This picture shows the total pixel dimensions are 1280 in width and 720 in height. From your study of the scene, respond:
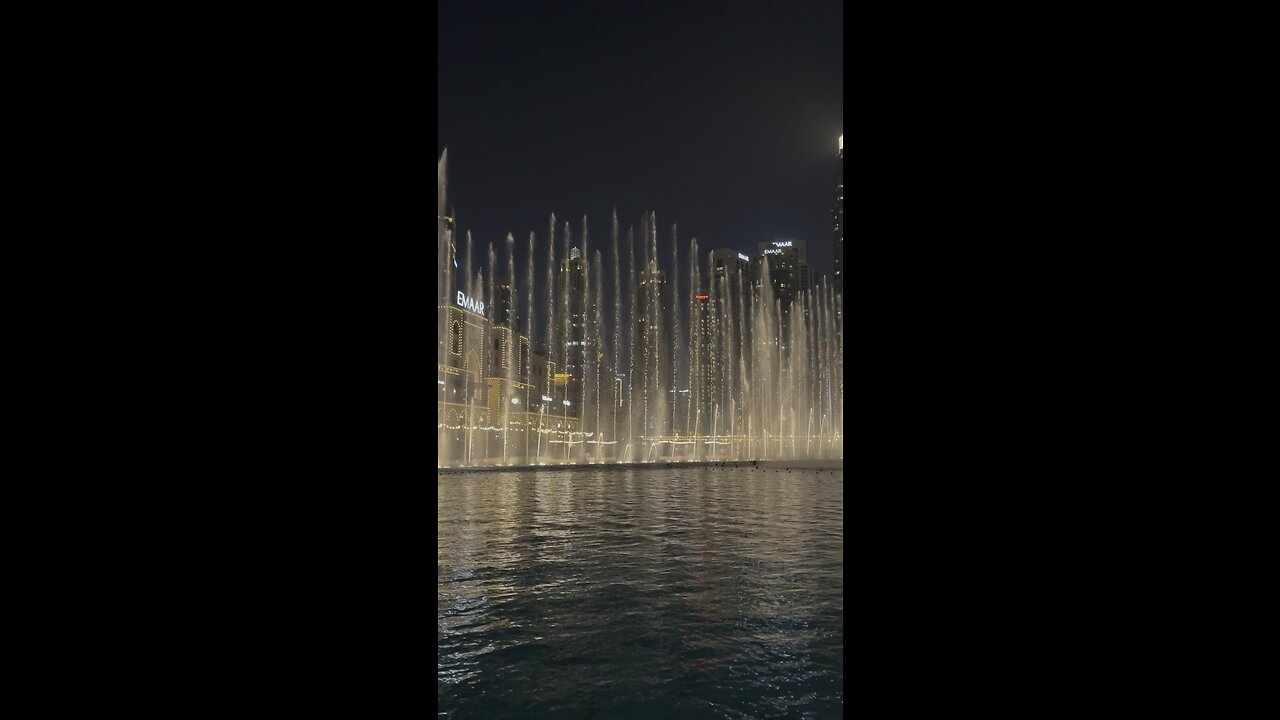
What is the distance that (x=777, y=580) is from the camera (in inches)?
304

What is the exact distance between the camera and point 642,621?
20.0 feet

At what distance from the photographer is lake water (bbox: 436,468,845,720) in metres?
4.48

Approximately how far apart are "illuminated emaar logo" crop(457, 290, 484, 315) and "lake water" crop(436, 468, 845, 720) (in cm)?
4114

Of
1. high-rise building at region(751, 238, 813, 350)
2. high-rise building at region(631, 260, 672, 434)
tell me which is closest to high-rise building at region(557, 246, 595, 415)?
high-rise building at region(631, 260, 672, 434)

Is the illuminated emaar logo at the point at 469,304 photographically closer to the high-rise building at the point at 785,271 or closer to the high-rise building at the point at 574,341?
the high-rise building at the point at 574,341

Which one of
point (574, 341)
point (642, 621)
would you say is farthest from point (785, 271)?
point (642, 621)

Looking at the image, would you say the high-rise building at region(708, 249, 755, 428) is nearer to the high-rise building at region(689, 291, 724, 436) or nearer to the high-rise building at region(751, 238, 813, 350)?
the high-rise building at region(689, 291, 724, 436)

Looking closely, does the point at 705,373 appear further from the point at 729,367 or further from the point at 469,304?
the point at 469,304

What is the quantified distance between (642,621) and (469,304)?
4897 centimetres
